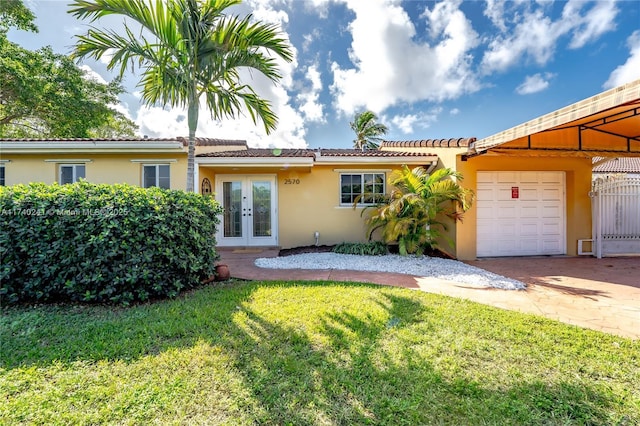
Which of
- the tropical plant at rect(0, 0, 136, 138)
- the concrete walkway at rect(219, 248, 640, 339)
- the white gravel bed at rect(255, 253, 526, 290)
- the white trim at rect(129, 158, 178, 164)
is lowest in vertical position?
the concrete walkway at rect(219, 248, 640, 339)

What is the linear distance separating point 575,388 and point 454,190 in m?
6.02

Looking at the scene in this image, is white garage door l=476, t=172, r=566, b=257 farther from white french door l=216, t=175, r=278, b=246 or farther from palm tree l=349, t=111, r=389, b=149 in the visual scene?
palm tree l=349, t=111, r=389, b=149

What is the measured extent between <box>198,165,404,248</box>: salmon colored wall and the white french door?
275mm

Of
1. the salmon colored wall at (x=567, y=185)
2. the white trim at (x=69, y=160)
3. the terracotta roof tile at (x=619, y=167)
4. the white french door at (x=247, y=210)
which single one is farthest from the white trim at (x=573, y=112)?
the white trim at (x=69, y=160)

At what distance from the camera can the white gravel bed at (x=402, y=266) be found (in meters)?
6.09

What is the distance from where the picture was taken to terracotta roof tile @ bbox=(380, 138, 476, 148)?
7906mm


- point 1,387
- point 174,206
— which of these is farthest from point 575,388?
point 174,206

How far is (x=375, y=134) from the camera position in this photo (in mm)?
26984

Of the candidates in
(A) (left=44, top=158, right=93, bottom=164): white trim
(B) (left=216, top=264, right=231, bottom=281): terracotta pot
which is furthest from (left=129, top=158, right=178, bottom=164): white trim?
(B) (left=216, top=264, right=231, bottom=281): terracotta pot

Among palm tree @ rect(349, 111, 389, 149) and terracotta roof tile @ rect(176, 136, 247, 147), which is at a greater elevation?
palm tree @ rect(349, 111, 389, 149)

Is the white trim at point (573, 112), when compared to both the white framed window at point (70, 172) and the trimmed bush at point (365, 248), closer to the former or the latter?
the trimmed bush at point (365, 248)

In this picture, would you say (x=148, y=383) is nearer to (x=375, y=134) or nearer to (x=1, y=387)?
(x=1, y=387)

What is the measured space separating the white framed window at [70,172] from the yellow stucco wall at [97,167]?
4.5 inches

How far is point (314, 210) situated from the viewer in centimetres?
1020
